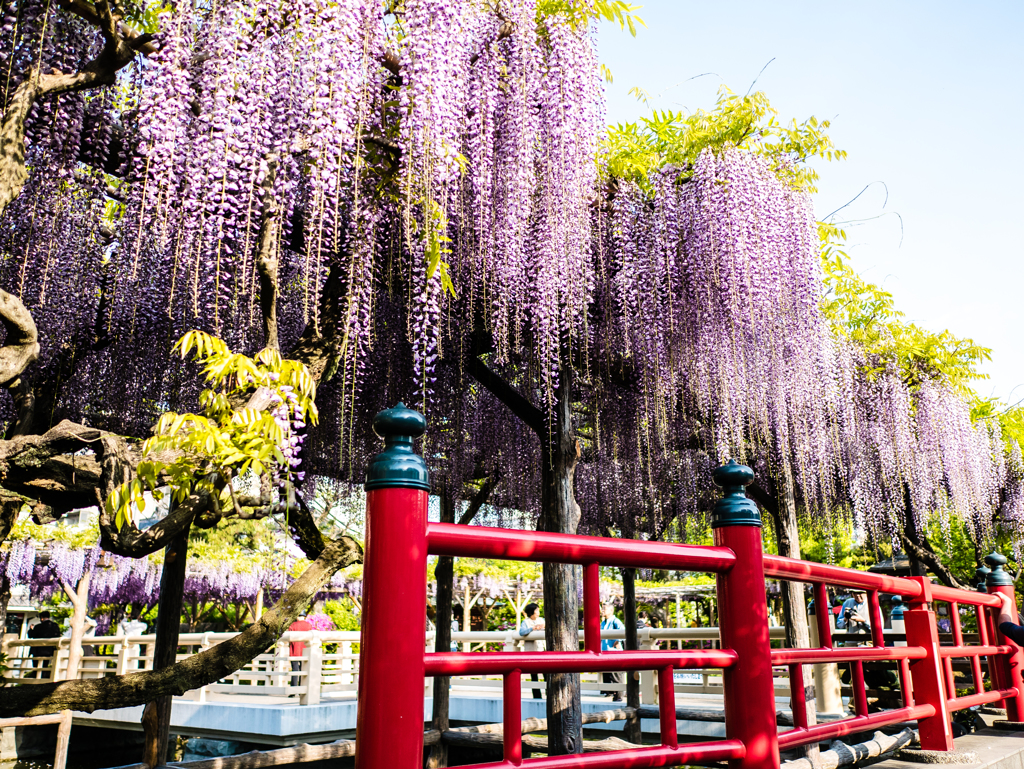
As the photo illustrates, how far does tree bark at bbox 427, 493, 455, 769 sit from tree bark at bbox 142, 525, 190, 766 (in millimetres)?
2180

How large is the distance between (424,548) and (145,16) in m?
3.56

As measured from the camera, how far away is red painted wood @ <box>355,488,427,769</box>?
1.25m

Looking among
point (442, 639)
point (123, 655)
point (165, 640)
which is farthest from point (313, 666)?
point (165, 640)

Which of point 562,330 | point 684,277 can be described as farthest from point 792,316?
point 562,330

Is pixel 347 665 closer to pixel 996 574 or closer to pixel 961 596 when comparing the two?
pixel 996 574

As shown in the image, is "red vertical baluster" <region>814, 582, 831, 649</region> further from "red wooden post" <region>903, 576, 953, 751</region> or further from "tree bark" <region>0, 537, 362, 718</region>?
"tree bark" <region>0, 537, 362, 718</region>

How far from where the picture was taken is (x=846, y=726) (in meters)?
2.38

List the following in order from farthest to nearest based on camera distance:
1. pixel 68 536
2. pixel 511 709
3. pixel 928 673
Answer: pixel 68 536
pixel 928 673
pixel 511 709

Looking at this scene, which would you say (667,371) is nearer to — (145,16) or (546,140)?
(546,140)

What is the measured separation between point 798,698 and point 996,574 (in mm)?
2771

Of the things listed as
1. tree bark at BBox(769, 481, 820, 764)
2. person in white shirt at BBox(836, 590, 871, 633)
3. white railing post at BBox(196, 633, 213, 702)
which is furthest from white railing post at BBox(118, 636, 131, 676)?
person in white shirt at BBox(836, 590, 871, 633)

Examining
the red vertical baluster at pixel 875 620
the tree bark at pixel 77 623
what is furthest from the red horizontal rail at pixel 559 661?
the tree bark at pixel 77 623

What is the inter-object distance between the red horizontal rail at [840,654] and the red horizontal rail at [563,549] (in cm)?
37

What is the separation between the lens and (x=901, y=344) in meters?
8.34
